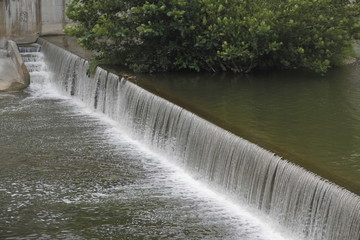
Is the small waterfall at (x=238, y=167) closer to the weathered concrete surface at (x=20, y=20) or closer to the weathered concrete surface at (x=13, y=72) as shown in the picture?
the weathered concrete surface at (x=13, y=72)

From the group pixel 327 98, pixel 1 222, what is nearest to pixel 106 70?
pixel 327 98

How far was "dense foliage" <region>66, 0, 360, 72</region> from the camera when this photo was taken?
54.1 ft

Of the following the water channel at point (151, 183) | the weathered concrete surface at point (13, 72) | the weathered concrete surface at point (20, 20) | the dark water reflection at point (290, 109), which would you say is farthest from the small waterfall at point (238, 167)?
the weathered concrete surface at point (20, 20)

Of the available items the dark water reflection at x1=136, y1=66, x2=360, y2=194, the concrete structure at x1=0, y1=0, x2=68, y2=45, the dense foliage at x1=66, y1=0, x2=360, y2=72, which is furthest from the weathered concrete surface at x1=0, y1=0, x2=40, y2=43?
the dark water reflection at x1=136, y1=66, x2=360, y2=194

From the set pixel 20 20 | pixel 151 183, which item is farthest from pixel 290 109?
pixel 20 20

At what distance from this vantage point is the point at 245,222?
376 inches

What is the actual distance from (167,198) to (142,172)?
1470 mm

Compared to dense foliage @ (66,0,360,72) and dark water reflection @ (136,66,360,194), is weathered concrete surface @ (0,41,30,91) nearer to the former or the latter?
dense foliage @ (66,0,360,72)

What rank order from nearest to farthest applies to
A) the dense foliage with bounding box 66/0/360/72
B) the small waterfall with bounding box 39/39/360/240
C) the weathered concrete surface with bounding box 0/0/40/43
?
the small waterfall with bounding box 39/39/360/240 → the dense foliage with bounding box 66/0/360/72 → the weathered concrete surface with bounding box 0/0/40/43

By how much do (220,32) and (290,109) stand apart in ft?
13.3

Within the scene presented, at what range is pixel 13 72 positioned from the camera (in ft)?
68.9

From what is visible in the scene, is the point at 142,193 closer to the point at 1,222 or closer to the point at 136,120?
the point at 1,222

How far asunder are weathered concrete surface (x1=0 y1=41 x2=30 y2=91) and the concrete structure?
262cm

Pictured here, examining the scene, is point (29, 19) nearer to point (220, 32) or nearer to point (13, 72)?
point (13, 72)
